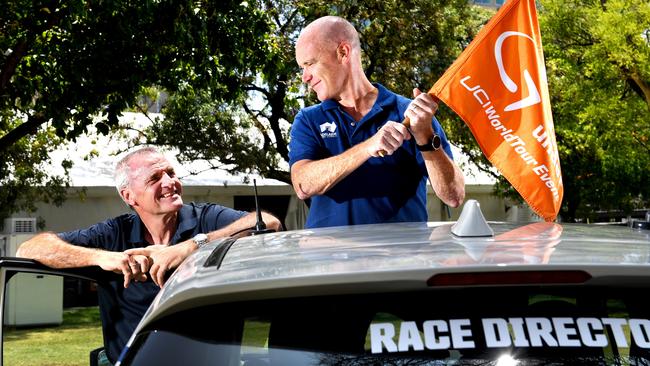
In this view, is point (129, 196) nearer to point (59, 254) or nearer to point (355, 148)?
point (59, 254)

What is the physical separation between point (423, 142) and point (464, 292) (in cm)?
229

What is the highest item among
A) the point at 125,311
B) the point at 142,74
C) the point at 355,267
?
the point at 142,74

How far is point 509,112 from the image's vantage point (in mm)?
5551

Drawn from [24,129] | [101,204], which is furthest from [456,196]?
[101,204]

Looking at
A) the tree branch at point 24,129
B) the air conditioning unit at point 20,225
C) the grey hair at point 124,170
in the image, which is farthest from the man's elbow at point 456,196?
the air conditioning unit at point 20,225

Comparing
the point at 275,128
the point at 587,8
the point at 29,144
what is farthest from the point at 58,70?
the point at 587,8

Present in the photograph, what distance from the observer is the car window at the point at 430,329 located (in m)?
2.21

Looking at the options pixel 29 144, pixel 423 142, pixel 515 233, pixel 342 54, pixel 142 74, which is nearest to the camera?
pixel 515 233

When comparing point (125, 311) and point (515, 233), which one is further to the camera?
point (125, 311)

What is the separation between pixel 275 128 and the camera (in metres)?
26.3

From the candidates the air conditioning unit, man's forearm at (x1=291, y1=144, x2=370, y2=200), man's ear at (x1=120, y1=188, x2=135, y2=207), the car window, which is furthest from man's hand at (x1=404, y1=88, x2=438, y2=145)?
the air conditioning unit

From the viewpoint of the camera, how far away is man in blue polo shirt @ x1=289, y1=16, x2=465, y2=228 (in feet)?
14.9

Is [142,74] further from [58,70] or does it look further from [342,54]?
[342,54]

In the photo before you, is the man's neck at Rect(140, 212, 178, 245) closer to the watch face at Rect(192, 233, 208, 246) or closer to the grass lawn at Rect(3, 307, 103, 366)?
the watch face at Rect(192, 233, 208, 246)
